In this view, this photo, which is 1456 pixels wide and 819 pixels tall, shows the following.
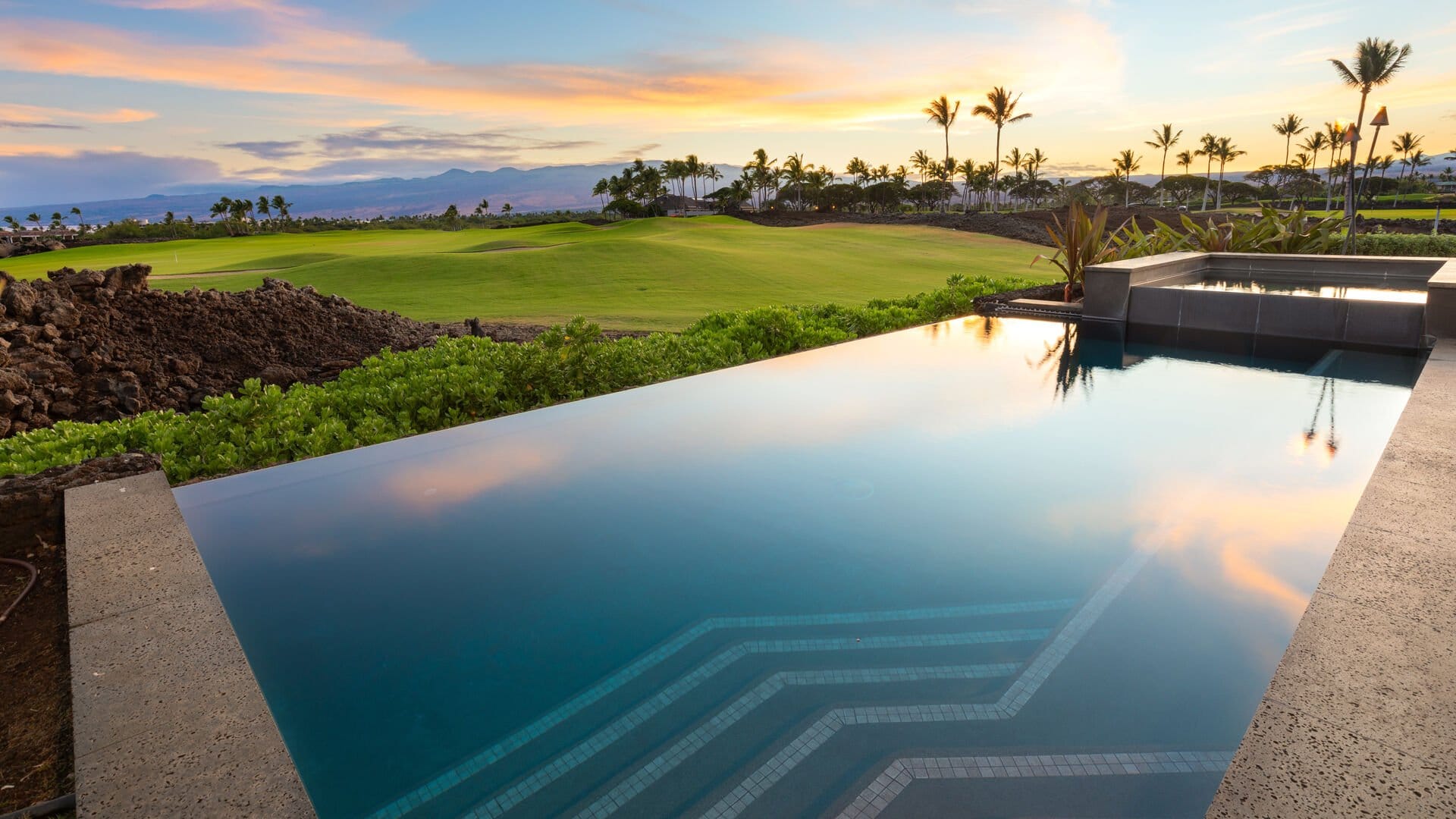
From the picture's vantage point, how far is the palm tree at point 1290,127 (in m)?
72.2

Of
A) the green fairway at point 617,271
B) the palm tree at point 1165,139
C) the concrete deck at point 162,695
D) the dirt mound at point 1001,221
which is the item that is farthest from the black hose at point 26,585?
the palm tree at point 1165,139

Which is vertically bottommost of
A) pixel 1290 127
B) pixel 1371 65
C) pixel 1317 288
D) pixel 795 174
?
pixel 1317 288

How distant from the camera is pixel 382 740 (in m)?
2.36

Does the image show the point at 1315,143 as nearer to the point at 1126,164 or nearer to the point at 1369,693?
the point at 1126,164

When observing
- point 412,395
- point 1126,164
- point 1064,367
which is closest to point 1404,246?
point 1064,367

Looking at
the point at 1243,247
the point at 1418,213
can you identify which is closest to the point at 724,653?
the point at 1243,247

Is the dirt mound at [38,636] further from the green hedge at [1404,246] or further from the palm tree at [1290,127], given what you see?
the palm tree at [1290,127]

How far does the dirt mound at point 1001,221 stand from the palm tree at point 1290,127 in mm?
43654

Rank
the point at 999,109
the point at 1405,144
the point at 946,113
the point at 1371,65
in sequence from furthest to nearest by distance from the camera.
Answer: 1. the point at 1405,144
2. the point at 946,113
3. the point at 999,109
4. the point at 1371,65

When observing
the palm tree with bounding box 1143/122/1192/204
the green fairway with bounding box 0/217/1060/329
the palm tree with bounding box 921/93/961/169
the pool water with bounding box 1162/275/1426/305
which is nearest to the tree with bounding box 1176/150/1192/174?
the palm tree with bounding box 1143/122/1192/204

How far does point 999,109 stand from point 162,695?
60.4m

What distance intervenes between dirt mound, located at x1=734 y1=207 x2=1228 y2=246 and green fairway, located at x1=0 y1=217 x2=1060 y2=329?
2200 mm

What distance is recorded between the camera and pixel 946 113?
2200 inches

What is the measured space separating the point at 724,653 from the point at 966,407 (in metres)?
3.78
